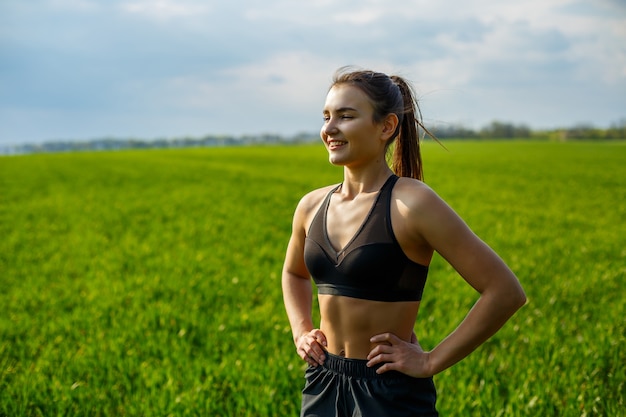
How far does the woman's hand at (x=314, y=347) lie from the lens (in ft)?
8.24

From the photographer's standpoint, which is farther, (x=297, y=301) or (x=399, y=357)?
(x=297, y=301)

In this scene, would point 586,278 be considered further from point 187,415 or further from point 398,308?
point 398,308

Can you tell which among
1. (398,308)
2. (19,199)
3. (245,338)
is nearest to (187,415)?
(245,338)

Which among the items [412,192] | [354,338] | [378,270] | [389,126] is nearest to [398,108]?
[389,126]

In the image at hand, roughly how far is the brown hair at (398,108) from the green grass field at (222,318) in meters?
2.33

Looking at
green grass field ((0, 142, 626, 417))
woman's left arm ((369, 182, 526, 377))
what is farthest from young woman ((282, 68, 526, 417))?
green grass field ((0, 142, 626, 417))

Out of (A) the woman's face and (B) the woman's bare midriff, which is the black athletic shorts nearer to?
(B) the woman's bare midriff

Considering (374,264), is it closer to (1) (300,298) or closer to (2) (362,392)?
(2) (362,392)

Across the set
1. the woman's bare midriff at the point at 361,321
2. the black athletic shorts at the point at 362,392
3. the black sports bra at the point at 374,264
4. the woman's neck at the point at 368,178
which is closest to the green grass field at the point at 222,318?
the black athletic shorts at the point at 362,392

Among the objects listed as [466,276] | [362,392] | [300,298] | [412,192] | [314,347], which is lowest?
[362,392]

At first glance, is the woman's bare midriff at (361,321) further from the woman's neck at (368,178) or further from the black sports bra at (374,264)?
the woman's neck at (368,178)

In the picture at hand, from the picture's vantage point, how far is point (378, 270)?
2369 millimetres

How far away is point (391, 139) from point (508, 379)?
3.25 meters

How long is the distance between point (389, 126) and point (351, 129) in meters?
0.16
